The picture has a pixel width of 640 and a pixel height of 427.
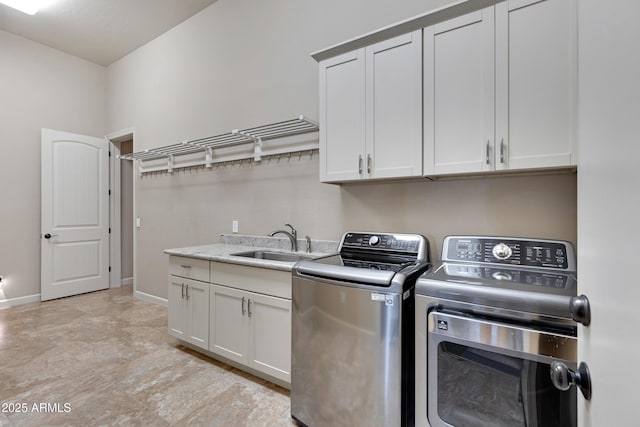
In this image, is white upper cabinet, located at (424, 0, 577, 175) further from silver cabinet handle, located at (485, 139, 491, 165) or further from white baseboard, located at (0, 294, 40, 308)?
white baseboard, located at (0, 294, 40, 308)

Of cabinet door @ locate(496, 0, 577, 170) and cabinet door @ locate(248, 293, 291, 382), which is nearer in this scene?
cabinet door @ locate(496, 0, 577, 170)

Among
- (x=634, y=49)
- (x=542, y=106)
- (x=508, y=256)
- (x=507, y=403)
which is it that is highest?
(x=542, y=106)

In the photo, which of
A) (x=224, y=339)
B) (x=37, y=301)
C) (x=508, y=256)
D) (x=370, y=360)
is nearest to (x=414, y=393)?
(x=370, y=360)

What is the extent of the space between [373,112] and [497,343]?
1.41 metres

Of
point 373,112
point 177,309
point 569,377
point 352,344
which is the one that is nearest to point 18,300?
point 177,309

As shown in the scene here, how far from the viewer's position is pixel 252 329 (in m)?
2.19

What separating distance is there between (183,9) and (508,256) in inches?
154

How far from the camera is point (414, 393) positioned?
4.95ft

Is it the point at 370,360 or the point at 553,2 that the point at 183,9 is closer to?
the point at 553,2

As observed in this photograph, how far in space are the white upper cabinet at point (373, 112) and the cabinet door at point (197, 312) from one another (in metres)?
1.34

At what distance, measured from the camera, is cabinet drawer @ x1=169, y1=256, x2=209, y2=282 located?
2499 mm

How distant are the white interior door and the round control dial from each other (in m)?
5.12

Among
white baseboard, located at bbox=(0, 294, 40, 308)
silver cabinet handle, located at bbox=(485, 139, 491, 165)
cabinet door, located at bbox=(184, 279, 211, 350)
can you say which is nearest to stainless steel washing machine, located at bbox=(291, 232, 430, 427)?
silver cabinet handle, located at bbox=(485, 139, 491, 165)

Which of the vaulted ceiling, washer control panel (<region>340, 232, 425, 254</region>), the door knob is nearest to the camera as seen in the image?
the door knob
